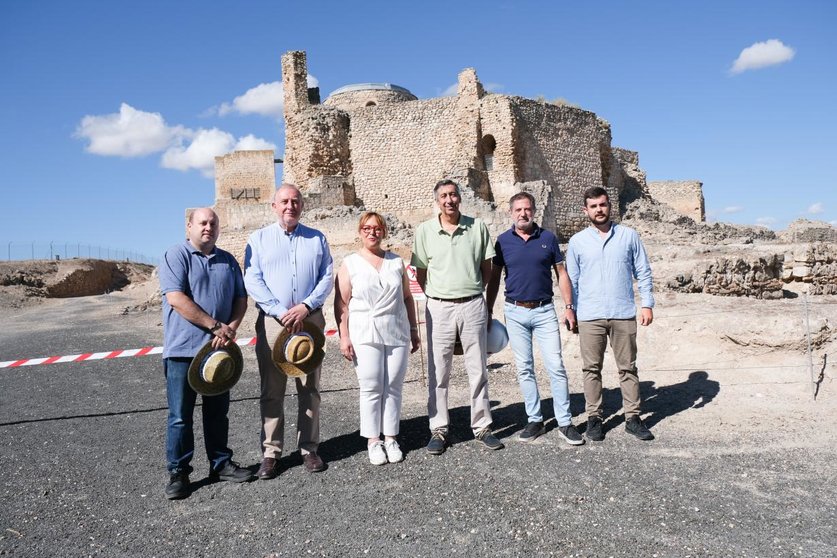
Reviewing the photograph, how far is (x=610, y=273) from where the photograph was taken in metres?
5.00

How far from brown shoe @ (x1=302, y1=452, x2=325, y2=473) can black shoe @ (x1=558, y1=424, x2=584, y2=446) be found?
1951 millimetres

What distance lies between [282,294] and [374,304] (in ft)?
2.27

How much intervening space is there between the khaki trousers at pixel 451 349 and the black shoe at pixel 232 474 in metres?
1.48

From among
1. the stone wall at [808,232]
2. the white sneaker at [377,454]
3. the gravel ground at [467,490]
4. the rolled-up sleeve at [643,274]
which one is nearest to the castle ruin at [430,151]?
the stone wall at [808,232]

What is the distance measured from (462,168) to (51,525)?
20277mm

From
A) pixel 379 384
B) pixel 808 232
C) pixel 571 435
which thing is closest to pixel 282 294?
pixel 379 384

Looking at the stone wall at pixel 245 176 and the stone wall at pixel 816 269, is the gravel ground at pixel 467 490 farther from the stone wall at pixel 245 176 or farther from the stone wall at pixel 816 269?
the stone wall at pixel 245 176

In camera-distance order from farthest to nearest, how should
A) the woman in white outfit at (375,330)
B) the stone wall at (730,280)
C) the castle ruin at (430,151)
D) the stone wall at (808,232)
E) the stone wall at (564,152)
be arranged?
the stone wall at (564,152) → the castle ruin at (430,151) → the stone wall at (808,232) → the stone wall at (730,280) → the woman in white outfit at (375,330)

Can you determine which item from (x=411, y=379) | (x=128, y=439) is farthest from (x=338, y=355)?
(x=128, y=439)

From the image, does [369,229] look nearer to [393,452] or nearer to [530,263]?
[530,263]

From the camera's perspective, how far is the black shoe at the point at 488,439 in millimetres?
4711

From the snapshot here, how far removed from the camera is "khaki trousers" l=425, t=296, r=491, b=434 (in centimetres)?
480

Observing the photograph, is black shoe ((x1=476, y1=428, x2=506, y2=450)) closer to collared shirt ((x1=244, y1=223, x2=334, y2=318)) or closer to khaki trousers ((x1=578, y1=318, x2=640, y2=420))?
khaki trousers ((x1=578, y1=318, x2=640, y2=420))

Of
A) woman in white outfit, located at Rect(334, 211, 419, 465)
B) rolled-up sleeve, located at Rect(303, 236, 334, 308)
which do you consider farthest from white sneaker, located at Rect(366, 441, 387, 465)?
rolled-up sleeve, located at Rect(303, 236, 334, 308)
